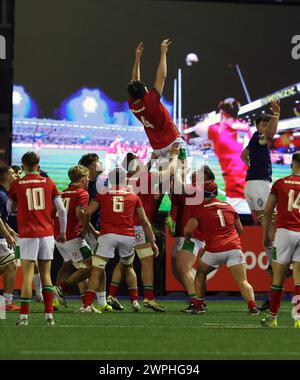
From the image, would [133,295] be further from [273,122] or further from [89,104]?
[89,104]

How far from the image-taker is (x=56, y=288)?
1459 cm

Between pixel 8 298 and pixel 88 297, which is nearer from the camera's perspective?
pixel 88 297

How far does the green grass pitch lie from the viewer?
28.2 feet

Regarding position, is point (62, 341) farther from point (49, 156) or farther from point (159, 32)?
point (159, 32)

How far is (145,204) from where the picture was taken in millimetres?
14797

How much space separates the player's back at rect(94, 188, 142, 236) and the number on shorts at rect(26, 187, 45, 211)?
97.8 inches

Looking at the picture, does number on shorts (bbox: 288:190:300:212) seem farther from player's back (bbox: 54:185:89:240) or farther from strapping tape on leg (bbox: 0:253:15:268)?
strapping tape on leg (bbox: 0:253:15:268)

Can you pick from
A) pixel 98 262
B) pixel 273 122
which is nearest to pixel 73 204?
pixel 98 262

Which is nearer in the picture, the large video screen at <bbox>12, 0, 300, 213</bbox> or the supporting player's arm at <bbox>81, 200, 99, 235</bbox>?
the supporting player's arm at <bbox>81, 200, 99, 235</bbox>

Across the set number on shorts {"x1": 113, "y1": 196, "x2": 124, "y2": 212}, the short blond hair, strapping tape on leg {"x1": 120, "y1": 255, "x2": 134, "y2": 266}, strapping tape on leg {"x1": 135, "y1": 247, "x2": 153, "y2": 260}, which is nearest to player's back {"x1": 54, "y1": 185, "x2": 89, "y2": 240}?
the short blond hair

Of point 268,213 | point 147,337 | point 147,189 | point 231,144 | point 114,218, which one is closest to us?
point 147,337

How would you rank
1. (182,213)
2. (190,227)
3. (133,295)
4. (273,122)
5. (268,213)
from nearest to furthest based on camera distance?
(268,213)
(190,227)
(133,295)
(273,122)
(182,213)

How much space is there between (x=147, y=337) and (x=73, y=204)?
451cm
